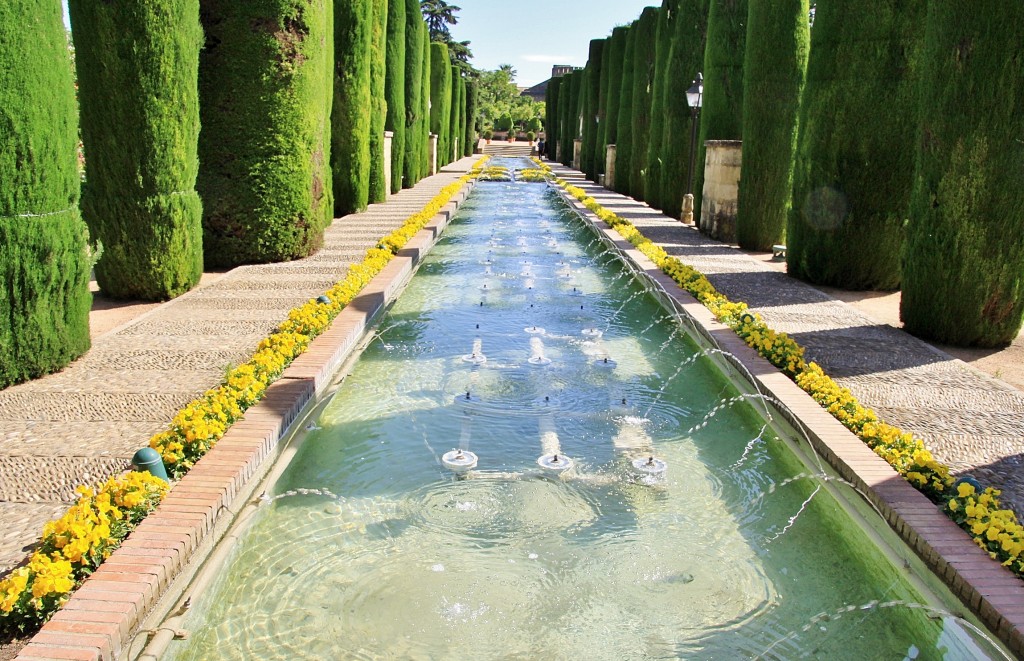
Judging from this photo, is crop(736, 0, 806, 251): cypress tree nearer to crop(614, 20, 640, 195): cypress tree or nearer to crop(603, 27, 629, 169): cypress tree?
crop(614, 20, 640, 195): cypress tree

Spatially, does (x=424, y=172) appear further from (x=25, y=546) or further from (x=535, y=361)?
(x=25, y=546)

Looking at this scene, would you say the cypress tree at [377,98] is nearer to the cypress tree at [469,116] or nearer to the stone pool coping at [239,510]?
the stone pool coping at [239,510]

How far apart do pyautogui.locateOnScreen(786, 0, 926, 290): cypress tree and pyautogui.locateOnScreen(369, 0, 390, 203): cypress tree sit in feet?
38.4

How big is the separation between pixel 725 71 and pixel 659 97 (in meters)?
5.30

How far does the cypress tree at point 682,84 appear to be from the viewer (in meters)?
18.2

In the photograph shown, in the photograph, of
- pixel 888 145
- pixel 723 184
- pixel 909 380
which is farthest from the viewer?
pixel 723 184

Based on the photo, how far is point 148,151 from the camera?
8297 mm

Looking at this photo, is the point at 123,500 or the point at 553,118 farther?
the point at 553,118

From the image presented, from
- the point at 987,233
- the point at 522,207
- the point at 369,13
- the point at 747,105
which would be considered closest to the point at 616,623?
the point at 987,233

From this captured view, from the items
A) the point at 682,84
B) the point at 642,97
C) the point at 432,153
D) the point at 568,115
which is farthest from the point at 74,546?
the point at 568,115

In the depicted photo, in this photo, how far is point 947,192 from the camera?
7.57 metres

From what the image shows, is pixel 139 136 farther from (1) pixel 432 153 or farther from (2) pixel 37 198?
(1) pixel 432 153

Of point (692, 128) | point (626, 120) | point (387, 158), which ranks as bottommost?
point (387, 158)

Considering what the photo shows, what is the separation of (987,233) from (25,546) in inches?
312
